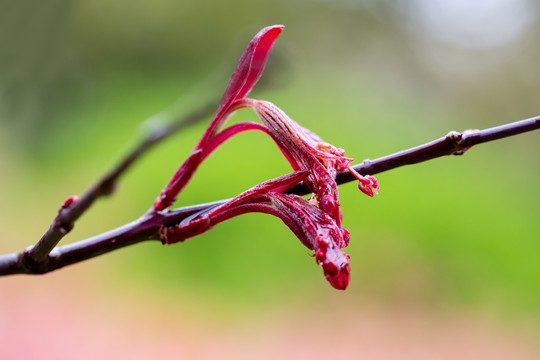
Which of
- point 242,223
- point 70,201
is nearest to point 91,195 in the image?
point 70,201

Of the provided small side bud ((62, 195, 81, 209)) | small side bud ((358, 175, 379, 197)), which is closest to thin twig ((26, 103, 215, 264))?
small side bud ((62, 195, 81, 209))

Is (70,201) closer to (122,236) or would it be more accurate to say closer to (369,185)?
(122,236)

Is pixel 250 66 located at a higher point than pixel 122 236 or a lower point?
higher

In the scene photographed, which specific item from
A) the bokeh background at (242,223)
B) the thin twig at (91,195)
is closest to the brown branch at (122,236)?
the thin twig at (91,195)

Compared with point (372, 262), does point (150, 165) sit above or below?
above

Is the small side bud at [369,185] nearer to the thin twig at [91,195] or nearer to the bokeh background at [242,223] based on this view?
the thin twig at [91,195]

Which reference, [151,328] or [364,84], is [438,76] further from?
[151,328]

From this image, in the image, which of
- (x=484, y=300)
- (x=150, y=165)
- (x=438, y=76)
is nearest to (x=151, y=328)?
(x=150, y=165)
